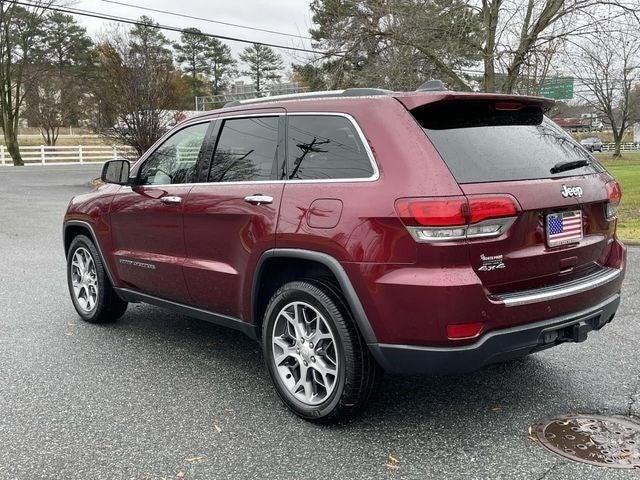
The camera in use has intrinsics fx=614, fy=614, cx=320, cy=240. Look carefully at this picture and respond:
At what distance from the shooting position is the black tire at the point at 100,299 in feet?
17.1

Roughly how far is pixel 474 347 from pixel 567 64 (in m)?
15.9

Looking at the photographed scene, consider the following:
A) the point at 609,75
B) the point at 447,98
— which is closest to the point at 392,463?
the point at 447,98

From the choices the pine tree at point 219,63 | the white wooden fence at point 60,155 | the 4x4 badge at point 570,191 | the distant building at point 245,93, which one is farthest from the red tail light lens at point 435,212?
the pine tree at point 219,63

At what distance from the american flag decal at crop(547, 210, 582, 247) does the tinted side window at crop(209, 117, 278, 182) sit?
1.61m

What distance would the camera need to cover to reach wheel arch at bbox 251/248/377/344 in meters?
3.11

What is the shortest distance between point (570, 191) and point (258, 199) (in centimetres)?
172

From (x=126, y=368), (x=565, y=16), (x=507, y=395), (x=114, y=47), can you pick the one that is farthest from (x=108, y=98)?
(x=507, y=395)

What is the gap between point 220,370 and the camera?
4281 mm

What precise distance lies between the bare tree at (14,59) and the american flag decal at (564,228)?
124 ft

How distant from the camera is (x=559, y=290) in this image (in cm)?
319

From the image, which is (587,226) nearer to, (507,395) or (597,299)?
(597,299)

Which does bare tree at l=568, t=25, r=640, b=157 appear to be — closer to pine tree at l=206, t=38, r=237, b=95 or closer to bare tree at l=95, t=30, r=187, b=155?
bare tree at l=95, t=30, r=187, b=155

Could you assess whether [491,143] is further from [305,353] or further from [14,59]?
[14,59]

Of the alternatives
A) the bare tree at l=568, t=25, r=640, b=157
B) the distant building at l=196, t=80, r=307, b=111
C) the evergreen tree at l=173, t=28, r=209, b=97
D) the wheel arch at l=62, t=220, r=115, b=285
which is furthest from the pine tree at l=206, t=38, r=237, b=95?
the wheel arch at l=62, t=220, r=115, b=285
